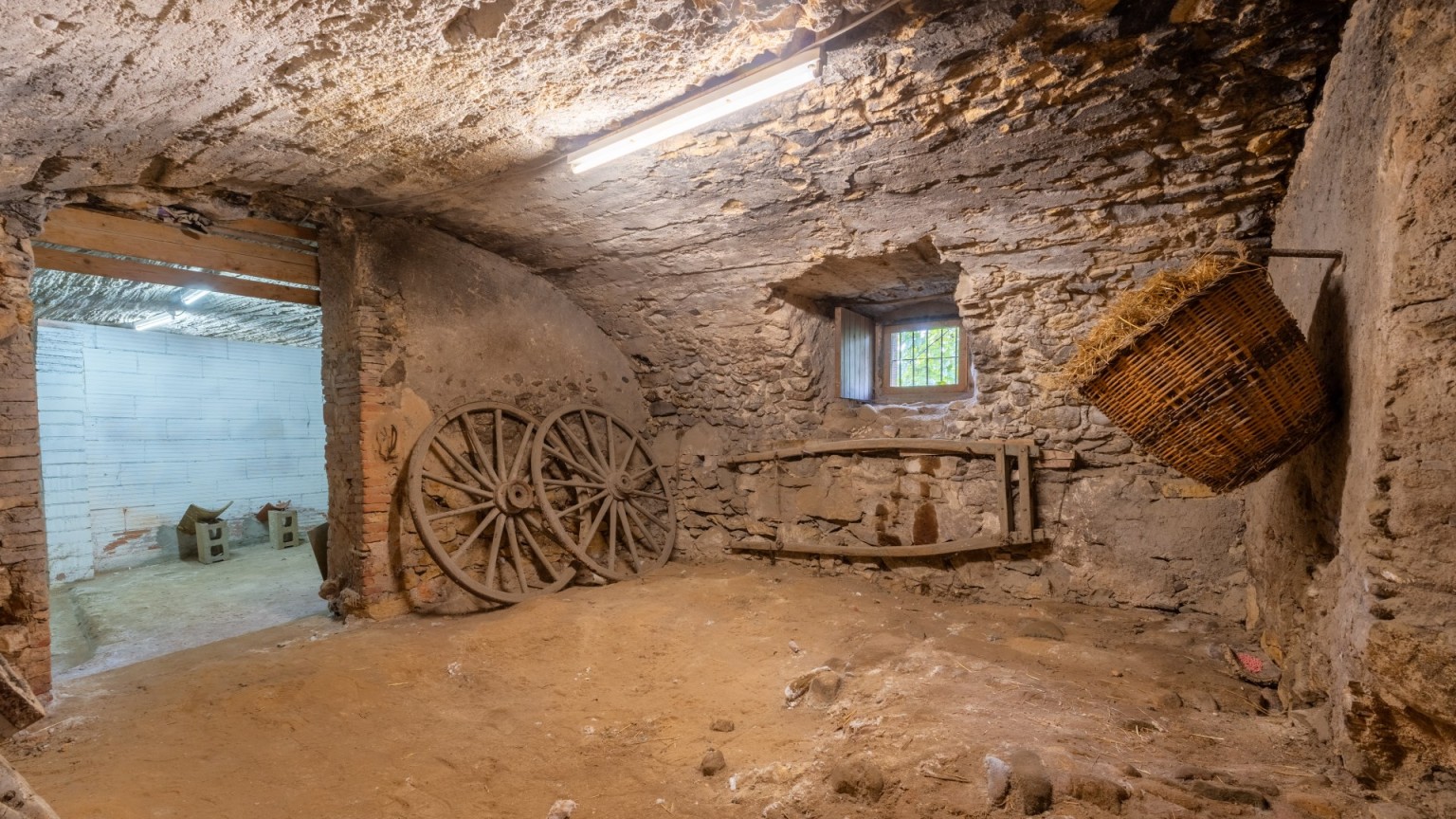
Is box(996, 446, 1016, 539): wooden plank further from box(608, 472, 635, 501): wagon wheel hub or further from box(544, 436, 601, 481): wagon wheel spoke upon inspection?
box(544, 436, 601, 481): wagon wheel spoke

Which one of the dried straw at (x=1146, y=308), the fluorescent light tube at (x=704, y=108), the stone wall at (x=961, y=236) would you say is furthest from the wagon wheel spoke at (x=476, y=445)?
the dried straw at (x=1146, y=308)

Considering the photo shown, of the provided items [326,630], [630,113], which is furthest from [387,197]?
[326,630]

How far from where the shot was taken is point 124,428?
7125 millimetres

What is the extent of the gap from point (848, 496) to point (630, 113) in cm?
293

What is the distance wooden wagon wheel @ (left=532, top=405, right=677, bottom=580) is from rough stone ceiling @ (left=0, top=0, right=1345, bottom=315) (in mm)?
1743

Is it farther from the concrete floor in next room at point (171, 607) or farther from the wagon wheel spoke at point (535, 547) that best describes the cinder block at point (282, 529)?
the wagon wheel spoke at point (535, 547)

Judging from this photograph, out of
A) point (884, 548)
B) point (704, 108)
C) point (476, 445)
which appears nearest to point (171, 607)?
point (476, 445)

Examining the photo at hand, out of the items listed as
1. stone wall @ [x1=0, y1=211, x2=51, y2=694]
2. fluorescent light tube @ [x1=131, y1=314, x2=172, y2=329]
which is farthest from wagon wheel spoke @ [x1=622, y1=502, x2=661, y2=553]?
fluorescent light tube @ [x1=131, y1=314, x2=172, y2=329]

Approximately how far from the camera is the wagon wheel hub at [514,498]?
4402mm

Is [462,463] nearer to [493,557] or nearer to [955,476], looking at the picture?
[493,557]

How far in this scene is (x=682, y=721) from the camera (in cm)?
269

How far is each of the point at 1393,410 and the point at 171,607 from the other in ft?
23.4

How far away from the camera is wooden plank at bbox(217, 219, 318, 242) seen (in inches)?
148

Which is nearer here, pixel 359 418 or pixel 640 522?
pixel 359 418
